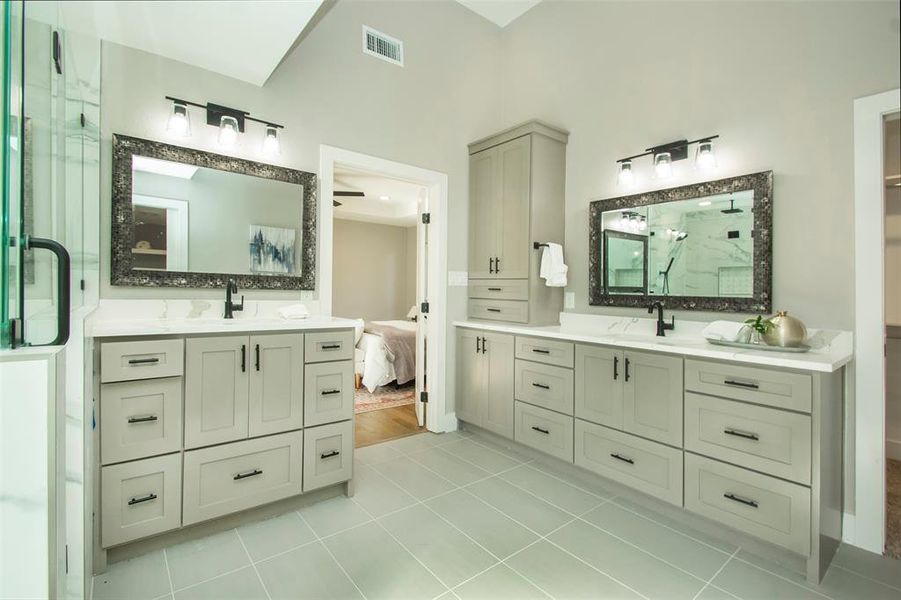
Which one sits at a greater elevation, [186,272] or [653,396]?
[186,272]

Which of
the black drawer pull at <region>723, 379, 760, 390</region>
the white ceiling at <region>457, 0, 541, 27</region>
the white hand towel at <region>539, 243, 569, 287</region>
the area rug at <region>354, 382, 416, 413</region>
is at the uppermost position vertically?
the white ceiling at <region>457, 0, 541, 27</region>

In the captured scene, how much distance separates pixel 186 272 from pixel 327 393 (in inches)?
38.5

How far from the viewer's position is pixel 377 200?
6.45 m

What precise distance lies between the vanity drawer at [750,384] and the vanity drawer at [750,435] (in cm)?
4

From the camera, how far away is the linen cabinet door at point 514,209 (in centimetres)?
311

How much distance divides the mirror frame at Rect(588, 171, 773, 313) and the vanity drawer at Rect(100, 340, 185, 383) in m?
2.55

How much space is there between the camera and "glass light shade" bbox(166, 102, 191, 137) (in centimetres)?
216

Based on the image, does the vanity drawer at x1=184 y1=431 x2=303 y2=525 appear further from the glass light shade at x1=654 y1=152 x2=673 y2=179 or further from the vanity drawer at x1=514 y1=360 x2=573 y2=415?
the glass light shade at x1=654 y1=152 x2=673 y2=179

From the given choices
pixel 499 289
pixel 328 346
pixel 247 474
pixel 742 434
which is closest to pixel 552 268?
pixel 499 289

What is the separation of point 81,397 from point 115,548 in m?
0.97

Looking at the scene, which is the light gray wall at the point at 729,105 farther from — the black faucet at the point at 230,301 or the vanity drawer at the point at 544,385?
the black faucet at the point at 230,301

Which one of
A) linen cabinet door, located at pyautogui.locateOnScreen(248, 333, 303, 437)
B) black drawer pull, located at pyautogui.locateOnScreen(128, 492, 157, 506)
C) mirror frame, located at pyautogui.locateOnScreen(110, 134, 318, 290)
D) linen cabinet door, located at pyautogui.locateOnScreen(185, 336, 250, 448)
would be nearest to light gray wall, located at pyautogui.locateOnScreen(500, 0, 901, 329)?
mirror frame, located at pyautogui.locateOnScreen(110, 134, 318, 290)

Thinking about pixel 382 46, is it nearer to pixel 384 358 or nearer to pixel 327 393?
pixel 327 393

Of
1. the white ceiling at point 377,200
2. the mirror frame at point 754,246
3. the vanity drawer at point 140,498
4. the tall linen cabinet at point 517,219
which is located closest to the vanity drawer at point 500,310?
the tall linen cabinet at point 517,219
